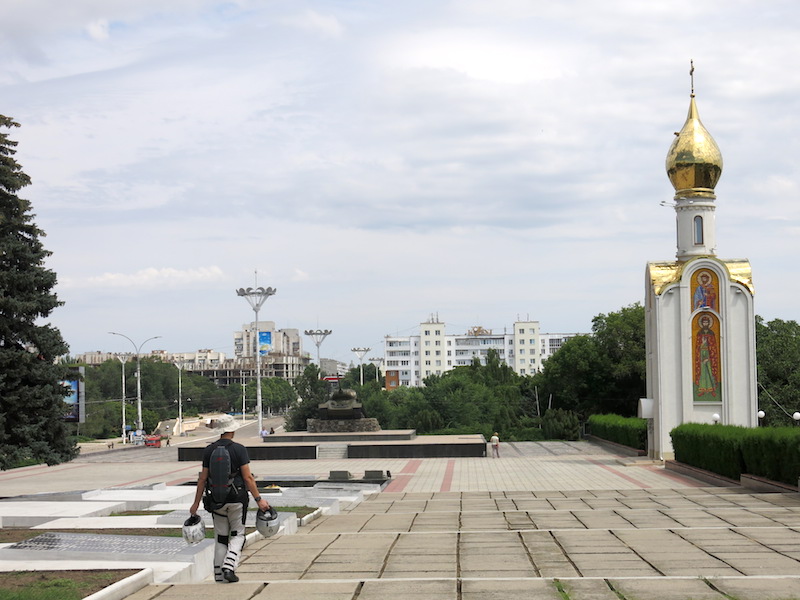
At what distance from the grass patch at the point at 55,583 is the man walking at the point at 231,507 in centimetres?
72

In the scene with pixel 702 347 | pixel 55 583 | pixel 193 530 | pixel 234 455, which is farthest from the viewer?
pixel 702 347

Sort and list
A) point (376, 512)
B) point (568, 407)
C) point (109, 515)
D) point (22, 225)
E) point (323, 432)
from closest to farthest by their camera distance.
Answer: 1. point (109, 515)
2. point (376, 512)
3. point (22, 225)
4. point (323, 432)
5. point (568, 407)

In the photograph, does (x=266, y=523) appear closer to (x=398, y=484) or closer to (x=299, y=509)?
(x=299, y=509)

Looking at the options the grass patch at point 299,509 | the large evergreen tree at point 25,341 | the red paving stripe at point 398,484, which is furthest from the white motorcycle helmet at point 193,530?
the red paving stripe at point 398,484

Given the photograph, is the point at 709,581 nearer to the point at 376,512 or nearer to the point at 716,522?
the point at 716,522

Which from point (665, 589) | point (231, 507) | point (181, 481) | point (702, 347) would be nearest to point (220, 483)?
point (231, 507)

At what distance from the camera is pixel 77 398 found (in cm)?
2638

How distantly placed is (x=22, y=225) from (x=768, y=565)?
1508cm

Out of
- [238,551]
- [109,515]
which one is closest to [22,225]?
[109,515]

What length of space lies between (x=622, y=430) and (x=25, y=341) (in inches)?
1024

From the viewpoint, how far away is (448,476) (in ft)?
89.0

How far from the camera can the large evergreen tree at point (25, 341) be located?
1772 cm

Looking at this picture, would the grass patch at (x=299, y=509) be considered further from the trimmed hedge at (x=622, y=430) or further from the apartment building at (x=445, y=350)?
the apartment building at (x=445, y=350)

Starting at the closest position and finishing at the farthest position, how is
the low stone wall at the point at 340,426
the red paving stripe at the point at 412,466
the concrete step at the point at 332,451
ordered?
the red paving stripe at the point at 412,466 → the concrete step at the point at 332,451 → the low stone wall at the point at 340,426
